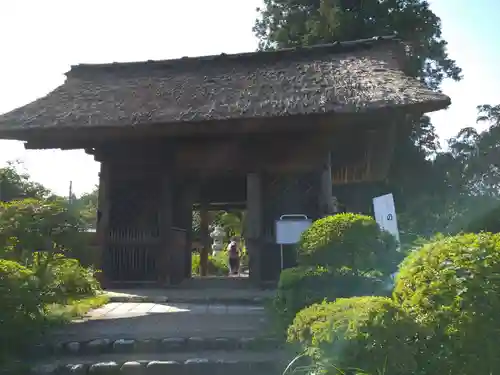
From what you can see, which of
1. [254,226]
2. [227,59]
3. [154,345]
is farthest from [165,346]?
[227,59]

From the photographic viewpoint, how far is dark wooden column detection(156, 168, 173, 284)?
945 cm

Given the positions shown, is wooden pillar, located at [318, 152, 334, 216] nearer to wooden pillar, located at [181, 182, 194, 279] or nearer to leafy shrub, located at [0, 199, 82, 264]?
wooden pillar, located at [181, 182, 194, 279]

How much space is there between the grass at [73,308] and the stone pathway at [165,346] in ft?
0.56

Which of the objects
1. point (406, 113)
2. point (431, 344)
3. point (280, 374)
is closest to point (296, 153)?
point (406, 113)

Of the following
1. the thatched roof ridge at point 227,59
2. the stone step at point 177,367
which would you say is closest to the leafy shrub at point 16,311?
the stone step at point 177,367

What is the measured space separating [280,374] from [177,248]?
6179mm

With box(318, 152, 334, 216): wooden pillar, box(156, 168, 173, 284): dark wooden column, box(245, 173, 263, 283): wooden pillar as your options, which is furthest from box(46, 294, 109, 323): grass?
box(318, 152, 334, 216): wooden pillar

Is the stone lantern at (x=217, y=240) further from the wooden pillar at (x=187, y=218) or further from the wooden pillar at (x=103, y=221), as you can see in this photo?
the wooden pillar at (x=103, y=221)

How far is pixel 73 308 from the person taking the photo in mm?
6785

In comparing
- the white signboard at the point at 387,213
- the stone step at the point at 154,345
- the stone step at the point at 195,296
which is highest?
the white signboard at the point at 387,213

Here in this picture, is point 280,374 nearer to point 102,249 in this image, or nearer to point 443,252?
point 443,252

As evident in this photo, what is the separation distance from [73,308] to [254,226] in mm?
3306

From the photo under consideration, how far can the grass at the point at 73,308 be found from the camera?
19.8ft

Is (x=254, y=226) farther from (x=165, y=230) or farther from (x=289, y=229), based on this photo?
(x=165, y=230)
